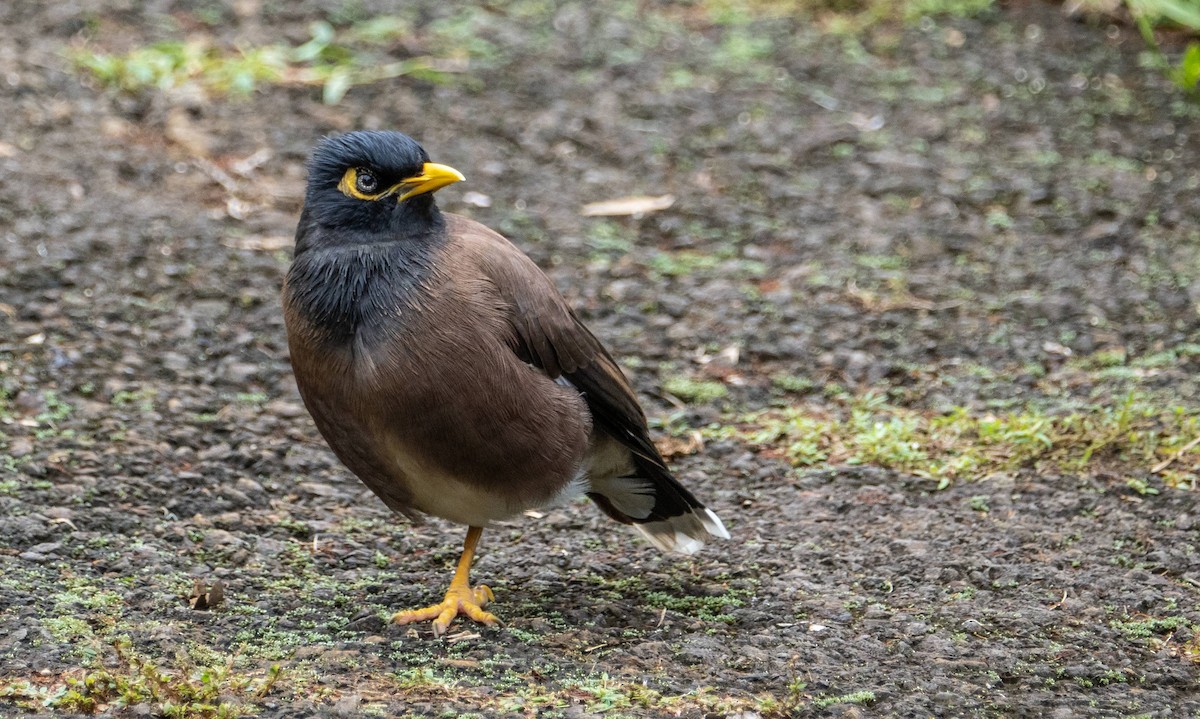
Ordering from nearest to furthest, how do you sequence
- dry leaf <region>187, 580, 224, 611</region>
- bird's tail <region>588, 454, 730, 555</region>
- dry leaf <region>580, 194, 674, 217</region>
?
dry leaf <region>187, 580, 224, 611</region>
bird's tail <region>588, 454, 730, 555</region>
dry leaf <region>580, 194, 674, 217</region>

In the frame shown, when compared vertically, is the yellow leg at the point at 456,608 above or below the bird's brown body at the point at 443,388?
below

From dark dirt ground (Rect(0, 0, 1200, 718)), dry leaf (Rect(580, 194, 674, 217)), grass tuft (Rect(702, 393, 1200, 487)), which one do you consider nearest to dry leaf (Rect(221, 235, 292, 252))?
dark dirt ground (Rect(0, 0, 1200, 718))

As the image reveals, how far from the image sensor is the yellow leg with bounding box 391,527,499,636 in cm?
432

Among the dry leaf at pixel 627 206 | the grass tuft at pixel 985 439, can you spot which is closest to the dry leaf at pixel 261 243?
the dry leaf at pixel 627 206

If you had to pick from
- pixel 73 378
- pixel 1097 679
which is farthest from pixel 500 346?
pixel 73 378

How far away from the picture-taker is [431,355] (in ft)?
13.5

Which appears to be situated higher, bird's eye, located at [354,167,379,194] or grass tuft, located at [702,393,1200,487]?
bird's eye, located at [354,167,379,194]

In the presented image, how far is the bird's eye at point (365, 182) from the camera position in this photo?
440 cm

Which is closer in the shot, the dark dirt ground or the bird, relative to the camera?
the dark dirt ground

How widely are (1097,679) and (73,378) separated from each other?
13.3 ft

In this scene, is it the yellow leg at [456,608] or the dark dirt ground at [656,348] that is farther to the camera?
the yellow leg at [456,608]

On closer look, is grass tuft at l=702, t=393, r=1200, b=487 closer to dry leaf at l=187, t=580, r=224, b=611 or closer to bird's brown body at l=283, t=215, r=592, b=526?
bird's brown body at l=283, t=215, r=592, b=526

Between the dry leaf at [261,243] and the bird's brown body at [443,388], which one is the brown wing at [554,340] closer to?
the bird's brown body at [443,388]

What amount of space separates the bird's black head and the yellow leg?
113cm
